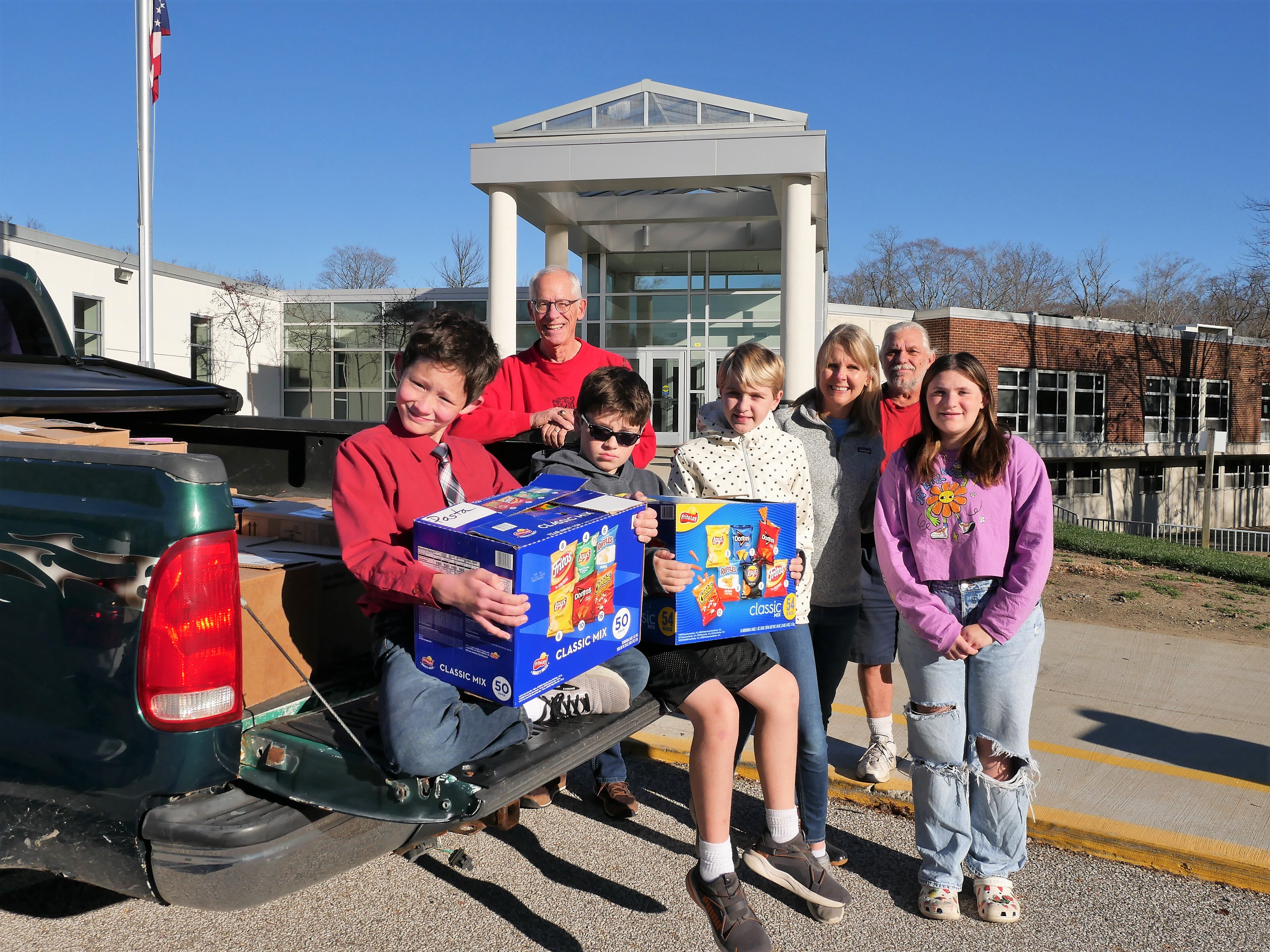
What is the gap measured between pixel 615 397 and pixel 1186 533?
3880cm

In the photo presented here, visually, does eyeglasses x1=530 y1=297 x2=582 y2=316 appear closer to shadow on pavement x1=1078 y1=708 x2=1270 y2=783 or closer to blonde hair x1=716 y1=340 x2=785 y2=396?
blonde hair x1=716 y1=340 x2=785 y2=396

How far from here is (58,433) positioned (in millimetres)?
2604

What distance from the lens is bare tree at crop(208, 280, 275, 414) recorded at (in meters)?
27.5

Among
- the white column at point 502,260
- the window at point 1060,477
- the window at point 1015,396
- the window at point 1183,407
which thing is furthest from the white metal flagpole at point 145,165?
the window at point 1183,407

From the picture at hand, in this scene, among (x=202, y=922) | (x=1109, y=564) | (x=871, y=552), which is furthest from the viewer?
(x=1109, y=564)

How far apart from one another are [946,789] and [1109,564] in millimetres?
10269

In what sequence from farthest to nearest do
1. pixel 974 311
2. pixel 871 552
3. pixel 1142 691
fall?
pixel 974 311 → pixel 1142 691 → pixel 871 552

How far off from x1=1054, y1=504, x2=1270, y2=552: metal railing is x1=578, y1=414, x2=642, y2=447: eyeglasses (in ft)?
99.9

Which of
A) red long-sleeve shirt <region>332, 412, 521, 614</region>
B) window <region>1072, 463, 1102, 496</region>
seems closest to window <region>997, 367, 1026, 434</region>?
window <region>1072, 463, 1102, 496</region>

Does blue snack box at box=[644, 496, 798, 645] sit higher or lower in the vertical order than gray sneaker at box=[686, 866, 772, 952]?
higher

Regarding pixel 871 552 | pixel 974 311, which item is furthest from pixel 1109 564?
pixel 974 311

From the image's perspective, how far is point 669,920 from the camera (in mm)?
3014

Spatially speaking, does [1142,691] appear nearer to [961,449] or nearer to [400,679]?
[961,449]

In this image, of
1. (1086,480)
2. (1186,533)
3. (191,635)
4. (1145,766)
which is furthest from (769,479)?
(1086,480)
